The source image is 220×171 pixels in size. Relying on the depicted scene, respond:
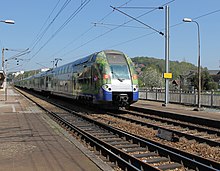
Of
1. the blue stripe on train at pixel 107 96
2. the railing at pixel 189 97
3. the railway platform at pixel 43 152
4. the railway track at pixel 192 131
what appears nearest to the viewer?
the railway platform at pixel 43 152

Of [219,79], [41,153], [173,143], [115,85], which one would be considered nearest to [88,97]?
[115,85]

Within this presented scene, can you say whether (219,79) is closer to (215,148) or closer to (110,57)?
(110,57)

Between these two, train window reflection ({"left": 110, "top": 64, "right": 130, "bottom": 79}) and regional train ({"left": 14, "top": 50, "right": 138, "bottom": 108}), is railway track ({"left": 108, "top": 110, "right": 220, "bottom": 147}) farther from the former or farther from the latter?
train window reflection ({"left": 110, "top": 64, "right": 130, "bottom": 79})

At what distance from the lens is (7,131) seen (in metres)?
11.8

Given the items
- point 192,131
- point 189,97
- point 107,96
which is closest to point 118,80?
point 107,96

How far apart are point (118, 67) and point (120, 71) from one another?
0.27 metres

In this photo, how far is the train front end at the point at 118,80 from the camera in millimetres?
17156

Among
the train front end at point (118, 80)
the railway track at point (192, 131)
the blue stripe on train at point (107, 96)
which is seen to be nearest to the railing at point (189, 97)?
the train front end at point (118, 80)

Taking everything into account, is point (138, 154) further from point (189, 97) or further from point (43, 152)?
point (189, 97)

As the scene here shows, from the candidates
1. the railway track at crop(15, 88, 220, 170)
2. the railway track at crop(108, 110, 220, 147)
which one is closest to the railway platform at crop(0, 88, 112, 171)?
the railway track at crop(15, 88, 220, 170)

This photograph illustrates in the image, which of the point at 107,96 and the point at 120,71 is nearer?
the point at 107,96

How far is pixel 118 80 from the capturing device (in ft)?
57.5

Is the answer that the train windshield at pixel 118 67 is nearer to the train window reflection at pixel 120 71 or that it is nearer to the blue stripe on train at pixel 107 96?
the train window reflection at pixel 120 71

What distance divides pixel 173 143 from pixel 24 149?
176 inches
